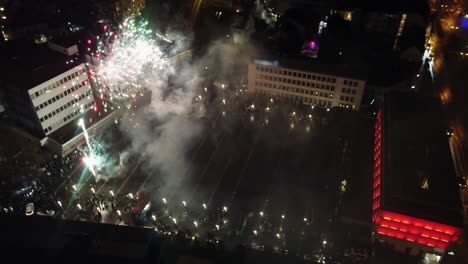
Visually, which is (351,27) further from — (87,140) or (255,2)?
(87,140)

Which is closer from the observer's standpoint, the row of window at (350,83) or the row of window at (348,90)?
the row of window at (350,83)

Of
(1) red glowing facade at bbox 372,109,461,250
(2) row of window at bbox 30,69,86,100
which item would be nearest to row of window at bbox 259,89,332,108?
(1) red glowing facade at bbox 372,109,461,250

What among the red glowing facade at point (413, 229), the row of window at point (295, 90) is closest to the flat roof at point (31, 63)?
the row of window at point (295, 90)

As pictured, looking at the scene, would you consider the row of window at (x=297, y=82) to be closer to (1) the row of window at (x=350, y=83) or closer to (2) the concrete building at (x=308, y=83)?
(2) the concrete building at (x=308, y=83)

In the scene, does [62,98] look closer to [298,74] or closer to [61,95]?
[61,95]

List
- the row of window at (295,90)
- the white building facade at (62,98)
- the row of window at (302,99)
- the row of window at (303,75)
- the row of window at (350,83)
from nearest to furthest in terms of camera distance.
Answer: the white building facade at (62,98)
the row of window at (350,83)
the row of window at (303,75)
the row of window at (295,90)
the row of window at (302,99)

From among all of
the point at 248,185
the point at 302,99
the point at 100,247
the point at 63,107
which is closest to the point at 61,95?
the point at 63,107
